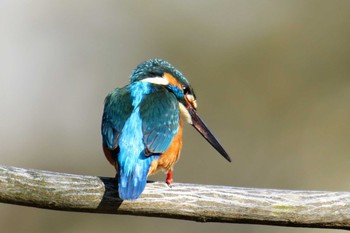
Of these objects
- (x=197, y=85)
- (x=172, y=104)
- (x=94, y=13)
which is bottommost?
(x=172, y=104)

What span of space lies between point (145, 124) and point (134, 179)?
1.14ft

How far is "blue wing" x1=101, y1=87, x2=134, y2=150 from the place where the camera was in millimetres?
2754

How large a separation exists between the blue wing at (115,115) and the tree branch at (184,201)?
256 mm

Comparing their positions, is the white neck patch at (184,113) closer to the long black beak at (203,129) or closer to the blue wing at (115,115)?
the long black beak at (203,129)

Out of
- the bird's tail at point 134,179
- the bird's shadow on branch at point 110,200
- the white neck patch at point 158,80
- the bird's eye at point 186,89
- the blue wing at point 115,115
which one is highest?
the white neck patch at point 158,80

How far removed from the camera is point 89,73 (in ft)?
17.9

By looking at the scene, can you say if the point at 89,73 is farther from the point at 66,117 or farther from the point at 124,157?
the point at 124,157

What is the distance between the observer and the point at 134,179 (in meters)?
2.55

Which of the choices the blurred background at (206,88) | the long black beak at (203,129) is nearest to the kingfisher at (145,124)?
the long black beak at (203,129)

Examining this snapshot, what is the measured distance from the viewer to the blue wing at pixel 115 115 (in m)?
2.75

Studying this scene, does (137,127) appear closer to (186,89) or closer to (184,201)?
(184,201)

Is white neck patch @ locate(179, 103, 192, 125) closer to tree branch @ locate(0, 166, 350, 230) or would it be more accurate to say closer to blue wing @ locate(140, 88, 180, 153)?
blue wing @ locate(140, 88, 180, 153)

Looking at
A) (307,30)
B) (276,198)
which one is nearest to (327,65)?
(307,30)

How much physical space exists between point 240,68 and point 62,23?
1.45 m
